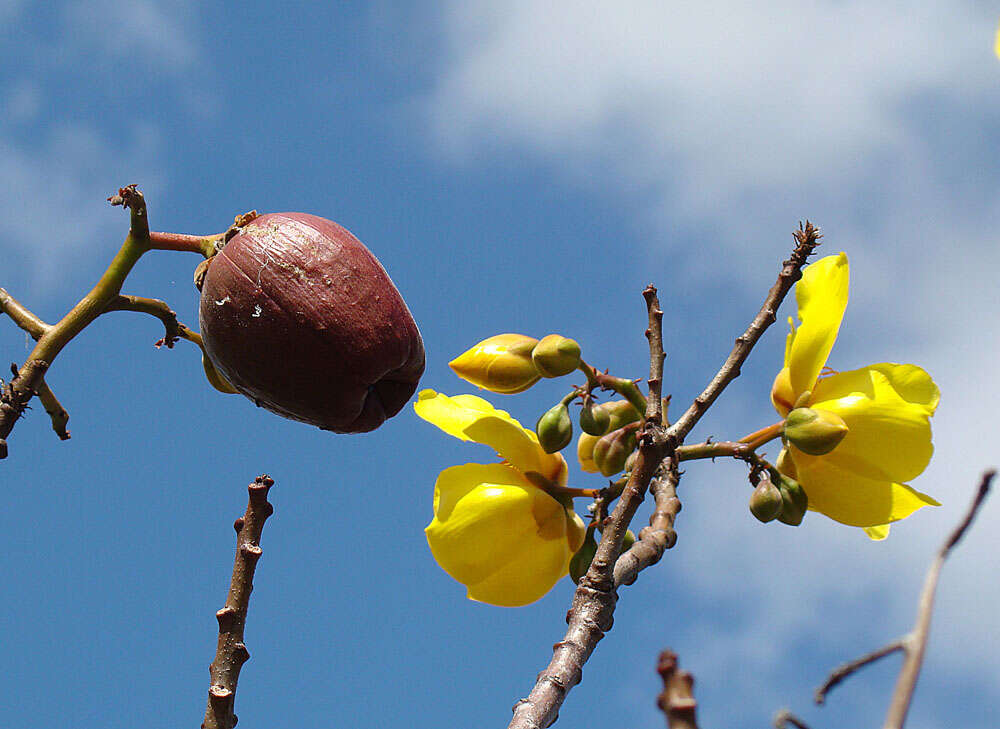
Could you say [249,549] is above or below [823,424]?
below

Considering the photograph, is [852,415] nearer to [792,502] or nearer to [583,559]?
[792,502]

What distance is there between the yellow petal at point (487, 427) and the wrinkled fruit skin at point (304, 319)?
306 mm

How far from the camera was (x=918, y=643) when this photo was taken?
0.45 metres

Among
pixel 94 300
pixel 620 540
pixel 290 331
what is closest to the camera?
pixel 620 540

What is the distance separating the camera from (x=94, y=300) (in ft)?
6.65

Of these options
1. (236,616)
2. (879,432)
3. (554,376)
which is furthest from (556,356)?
(236,616)

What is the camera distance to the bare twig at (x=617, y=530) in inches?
45.3

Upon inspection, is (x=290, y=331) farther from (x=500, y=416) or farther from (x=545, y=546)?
(x=545, y=546)

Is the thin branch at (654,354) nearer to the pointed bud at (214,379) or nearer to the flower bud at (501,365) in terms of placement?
the flower bud at (501,365)

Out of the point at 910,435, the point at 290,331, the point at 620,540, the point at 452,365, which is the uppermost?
the point at 290,331

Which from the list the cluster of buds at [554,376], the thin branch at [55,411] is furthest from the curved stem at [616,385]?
the thin branch at [55,411]

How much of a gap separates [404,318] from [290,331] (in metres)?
0.25

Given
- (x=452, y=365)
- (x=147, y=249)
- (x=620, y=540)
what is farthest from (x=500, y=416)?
(x=147, y=249)

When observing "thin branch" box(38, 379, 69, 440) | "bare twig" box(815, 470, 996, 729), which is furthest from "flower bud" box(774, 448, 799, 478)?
"thin branch" box(38, 379, 69, 440)
